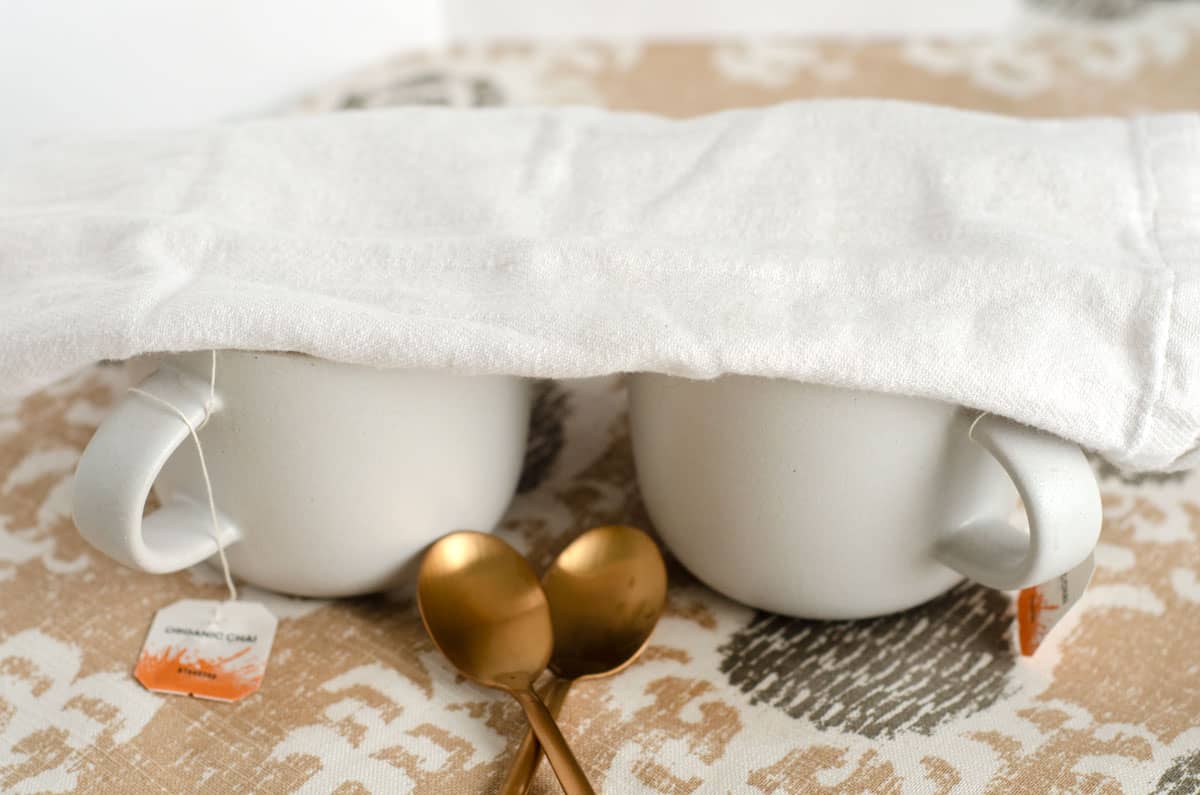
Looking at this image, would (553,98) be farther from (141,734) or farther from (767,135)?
(141,734)

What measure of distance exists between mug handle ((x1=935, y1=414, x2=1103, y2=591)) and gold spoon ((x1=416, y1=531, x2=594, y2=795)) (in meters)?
0.14

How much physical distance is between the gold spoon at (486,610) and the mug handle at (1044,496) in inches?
Answer: 5.6

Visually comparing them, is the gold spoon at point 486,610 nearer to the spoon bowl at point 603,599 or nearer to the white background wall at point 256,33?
the spoon bowl at point 603,599

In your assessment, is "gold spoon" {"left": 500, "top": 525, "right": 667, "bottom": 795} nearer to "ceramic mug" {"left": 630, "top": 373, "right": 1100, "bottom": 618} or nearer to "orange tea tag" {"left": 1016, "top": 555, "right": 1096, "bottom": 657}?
"ceramic mug" {"left": 630, "top": 373, "right": 1100, "bottom": 618}

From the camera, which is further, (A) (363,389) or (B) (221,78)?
(B) (221,78)

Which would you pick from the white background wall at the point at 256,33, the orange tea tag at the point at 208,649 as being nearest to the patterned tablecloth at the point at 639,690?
the orange tea tag at the point at 208,649

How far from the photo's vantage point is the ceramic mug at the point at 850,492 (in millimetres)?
301

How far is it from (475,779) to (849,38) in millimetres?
577

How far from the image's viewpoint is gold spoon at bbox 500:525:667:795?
0.35 meters

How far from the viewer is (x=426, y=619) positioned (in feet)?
1.18

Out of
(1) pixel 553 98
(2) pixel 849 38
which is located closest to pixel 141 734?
(1) pixel 553 98

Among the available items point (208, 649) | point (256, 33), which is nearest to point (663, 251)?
point (208, 649)

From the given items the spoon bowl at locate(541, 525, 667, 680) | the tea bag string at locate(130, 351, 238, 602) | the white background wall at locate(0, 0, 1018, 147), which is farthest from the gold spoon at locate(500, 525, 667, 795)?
the white background wall at locate(0, 0, 1018, 147)

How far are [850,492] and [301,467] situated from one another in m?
0.16
